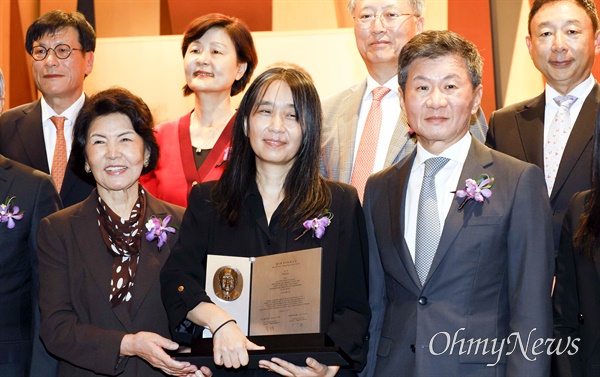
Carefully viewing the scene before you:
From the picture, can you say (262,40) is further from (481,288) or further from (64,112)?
(481,288)

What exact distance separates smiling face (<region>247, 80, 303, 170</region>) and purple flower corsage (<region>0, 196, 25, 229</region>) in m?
1.18

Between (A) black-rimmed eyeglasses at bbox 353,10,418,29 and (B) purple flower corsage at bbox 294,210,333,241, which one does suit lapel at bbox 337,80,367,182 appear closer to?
(A) black-rimmed eyeglasses at bbox 353,10,418,29

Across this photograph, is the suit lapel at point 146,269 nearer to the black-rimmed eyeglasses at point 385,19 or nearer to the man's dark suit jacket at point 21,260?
the man's dark suit jacket at point 21,260

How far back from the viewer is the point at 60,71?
482cm

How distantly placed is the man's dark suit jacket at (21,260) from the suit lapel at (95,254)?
33cm

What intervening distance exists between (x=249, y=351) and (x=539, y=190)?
120 cm

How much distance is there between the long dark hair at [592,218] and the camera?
3.19 m

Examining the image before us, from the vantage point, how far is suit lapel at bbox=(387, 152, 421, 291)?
10.3 feet

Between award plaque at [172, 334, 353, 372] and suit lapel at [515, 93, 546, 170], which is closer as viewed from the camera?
award plaque at [172, 334, 353, 372]

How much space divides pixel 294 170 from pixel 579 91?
1.64 meters

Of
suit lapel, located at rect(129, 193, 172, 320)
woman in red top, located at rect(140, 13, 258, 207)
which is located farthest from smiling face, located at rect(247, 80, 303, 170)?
woman in red top, located at rect(140, 13, 258, 207)

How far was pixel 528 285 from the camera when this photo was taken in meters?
2.98

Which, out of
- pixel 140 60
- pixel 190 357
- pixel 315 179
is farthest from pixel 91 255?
pixel 140 60

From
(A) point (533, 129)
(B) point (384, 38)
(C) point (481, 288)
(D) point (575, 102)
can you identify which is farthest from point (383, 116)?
(C) point (481, 288)
